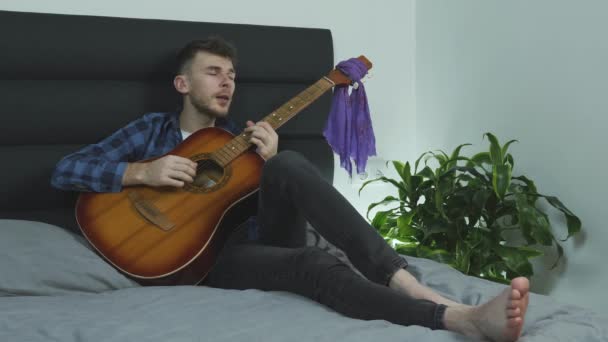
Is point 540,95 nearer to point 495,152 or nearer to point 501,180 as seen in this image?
point 495,152

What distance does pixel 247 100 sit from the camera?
8.44ft

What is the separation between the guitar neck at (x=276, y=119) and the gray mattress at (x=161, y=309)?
45 centimetres

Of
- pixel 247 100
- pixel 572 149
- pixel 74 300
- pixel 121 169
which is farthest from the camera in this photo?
pixel 247 100

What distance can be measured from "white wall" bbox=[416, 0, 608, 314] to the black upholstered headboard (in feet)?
2.63

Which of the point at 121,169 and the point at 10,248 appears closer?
the point at 10,248

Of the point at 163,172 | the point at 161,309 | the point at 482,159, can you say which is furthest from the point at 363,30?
the point at 161,309

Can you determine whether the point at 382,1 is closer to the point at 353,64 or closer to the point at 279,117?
the point at 353,64

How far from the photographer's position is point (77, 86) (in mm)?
2336

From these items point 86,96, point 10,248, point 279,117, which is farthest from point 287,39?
point 10,248

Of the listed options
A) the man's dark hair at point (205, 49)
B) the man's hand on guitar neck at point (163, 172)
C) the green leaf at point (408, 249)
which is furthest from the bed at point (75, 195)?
the green leaf at point (408, 249)

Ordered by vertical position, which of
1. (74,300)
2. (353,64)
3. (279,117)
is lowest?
(74,300)

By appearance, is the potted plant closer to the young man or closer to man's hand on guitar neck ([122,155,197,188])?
the young man

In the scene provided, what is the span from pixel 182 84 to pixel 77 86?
0.37 metres

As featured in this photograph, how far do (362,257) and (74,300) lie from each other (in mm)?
713
